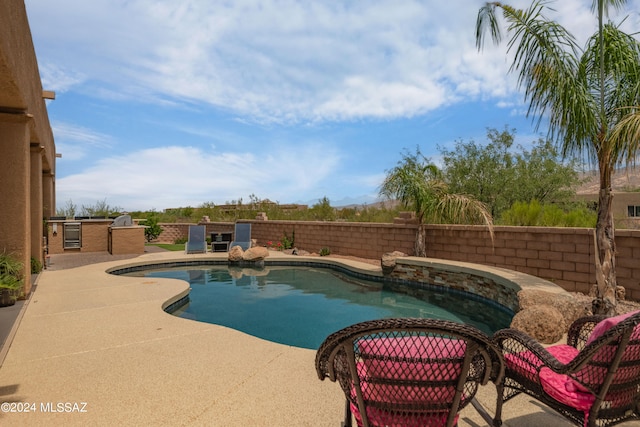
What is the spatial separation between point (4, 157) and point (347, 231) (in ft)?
31.7

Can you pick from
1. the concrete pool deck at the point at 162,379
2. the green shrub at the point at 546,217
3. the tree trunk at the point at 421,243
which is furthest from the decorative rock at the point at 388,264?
the concrete pool deck at the point at 162,379

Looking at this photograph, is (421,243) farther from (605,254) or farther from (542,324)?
(542,324)

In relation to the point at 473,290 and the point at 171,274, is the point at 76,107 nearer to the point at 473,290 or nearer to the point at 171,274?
the point at 171,274

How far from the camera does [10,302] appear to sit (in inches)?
227

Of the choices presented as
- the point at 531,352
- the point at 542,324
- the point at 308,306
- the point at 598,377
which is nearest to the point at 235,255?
the point at 308,306

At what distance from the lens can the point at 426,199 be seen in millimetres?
10148

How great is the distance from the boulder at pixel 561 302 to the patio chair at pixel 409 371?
3734 mm

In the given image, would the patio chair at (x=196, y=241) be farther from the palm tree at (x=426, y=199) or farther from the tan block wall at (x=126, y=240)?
the palm tree at (x=426, y=199)

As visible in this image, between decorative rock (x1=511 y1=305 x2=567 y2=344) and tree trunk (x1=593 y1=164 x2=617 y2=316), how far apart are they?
123 cm

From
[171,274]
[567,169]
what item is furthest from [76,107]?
[567,169]

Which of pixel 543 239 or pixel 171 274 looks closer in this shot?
pixel 543 239

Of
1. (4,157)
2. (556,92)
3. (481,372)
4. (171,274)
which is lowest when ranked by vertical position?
(171,274)

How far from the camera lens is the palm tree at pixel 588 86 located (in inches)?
199

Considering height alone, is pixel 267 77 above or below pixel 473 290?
above
